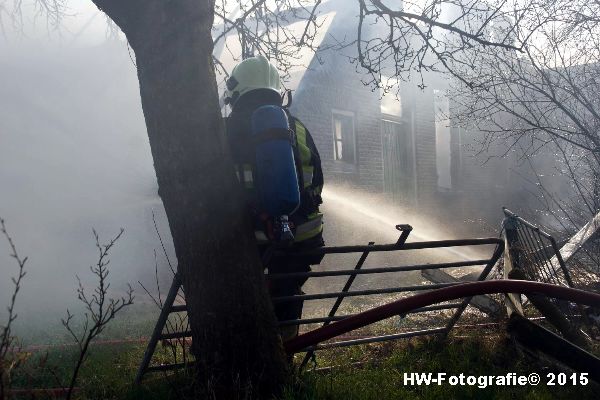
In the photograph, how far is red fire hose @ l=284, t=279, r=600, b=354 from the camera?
2.83 meters

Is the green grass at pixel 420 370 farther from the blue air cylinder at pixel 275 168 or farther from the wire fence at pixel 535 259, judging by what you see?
the blue air cylinder at pixel 275 168

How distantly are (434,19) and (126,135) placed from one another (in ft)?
31.2

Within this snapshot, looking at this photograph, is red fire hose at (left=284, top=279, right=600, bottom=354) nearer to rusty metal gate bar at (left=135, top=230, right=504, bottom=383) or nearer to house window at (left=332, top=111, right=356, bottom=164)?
rusty metal gate bar at (left=135, top=230, right=504, bottom=383)

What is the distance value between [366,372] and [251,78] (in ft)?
6.10

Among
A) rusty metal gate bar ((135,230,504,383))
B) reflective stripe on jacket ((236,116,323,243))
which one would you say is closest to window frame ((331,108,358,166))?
rusty metal gate bar ((135,230,504,383))

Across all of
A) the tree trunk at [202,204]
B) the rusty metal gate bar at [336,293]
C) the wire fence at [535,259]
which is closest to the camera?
the tree trunk at [202,204]

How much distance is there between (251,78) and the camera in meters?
3.59

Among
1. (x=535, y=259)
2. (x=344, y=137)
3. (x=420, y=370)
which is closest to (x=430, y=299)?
(x=420, y=370)

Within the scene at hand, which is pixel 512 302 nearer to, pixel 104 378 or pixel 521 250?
pixel 521 250

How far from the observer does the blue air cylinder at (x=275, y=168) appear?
2.97m

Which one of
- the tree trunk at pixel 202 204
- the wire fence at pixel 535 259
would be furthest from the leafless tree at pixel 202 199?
the wire fence at pixel 535 259

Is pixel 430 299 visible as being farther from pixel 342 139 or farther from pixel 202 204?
pixel 342 139

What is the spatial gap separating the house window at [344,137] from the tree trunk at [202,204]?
9135 mm

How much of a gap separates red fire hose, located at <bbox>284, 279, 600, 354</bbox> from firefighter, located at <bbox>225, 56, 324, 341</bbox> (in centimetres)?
54
